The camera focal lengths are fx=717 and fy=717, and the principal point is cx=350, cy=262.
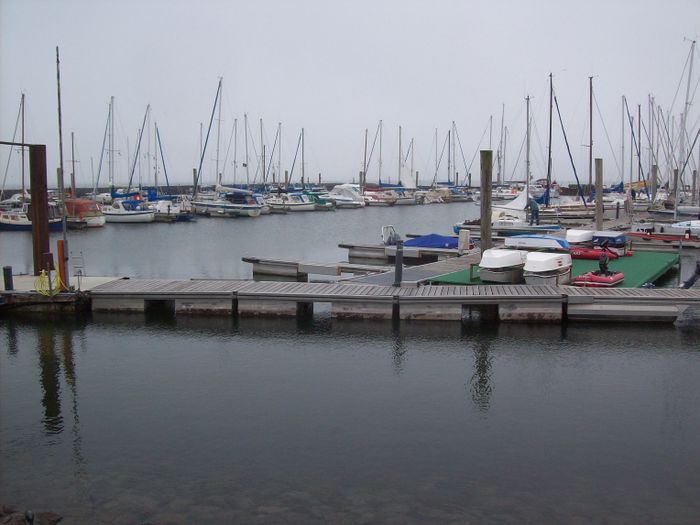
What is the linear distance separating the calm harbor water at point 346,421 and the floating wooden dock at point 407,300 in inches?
17.3

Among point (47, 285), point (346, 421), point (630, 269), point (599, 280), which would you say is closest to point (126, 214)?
point (47, 285)

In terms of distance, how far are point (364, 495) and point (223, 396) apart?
14.9ft

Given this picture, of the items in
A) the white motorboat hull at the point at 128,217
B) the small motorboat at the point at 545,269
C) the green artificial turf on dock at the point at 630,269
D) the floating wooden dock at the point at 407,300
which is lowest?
the floating wooden dock at the point at 407,300

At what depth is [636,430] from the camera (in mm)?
10883

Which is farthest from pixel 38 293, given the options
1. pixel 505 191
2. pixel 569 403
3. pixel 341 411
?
pixel 505 191

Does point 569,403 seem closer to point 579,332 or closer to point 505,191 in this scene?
point 579,332

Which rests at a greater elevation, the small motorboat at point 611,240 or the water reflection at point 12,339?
the small motorboat at point 611,240

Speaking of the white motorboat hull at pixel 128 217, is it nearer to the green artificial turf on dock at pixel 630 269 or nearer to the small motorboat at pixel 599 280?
the green artificial turf on dock at pixel 630 269

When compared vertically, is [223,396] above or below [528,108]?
below

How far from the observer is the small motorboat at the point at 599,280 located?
19.1 metres

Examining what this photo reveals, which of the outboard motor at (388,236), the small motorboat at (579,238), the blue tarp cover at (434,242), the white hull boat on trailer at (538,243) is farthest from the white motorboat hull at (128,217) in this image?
the small motorboat at (579,238)

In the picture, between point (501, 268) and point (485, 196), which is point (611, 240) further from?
point (501, 268)

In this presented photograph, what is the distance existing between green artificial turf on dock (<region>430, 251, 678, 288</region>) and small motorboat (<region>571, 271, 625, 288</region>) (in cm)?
31

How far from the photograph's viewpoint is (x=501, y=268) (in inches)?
772
